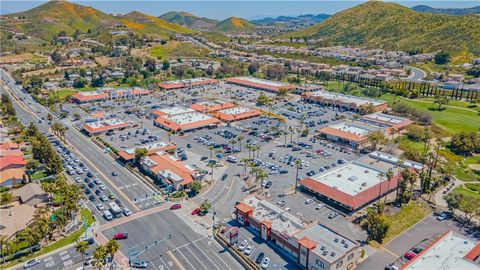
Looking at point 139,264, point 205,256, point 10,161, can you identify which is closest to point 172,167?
point 205,256

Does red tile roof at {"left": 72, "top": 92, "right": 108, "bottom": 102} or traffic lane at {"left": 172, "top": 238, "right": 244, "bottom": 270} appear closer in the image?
traffic lane at {"left": 172, "top": 238, "right": 244, "bottom": 270}

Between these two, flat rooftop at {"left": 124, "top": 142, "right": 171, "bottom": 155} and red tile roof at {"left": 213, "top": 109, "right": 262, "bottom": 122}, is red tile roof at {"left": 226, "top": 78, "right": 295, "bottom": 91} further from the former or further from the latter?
flat rooftop at {"left": 124, "top": 142, "right": 171, "bottom": 155}

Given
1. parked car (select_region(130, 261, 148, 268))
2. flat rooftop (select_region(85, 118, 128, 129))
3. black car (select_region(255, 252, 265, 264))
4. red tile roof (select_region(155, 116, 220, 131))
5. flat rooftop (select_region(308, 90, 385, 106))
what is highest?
flat rooftop (select_region(308, 90, 385, 106))

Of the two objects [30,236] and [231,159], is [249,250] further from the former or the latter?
[231,159]

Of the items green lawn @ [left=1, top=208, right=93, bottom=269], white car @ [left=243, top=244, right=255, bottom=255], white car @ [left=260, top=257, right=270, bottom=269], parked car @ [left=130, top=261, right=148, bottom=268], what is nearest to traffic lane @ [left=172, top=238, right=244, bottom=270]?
white car @ [left=243, top=244, right=255, bottom=255]

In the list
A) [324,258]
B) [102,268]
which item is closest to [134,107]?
[102,268]

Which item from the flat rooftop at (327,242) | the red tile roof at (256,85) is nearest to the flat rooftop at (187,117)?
the red tile roof at (256,85)
